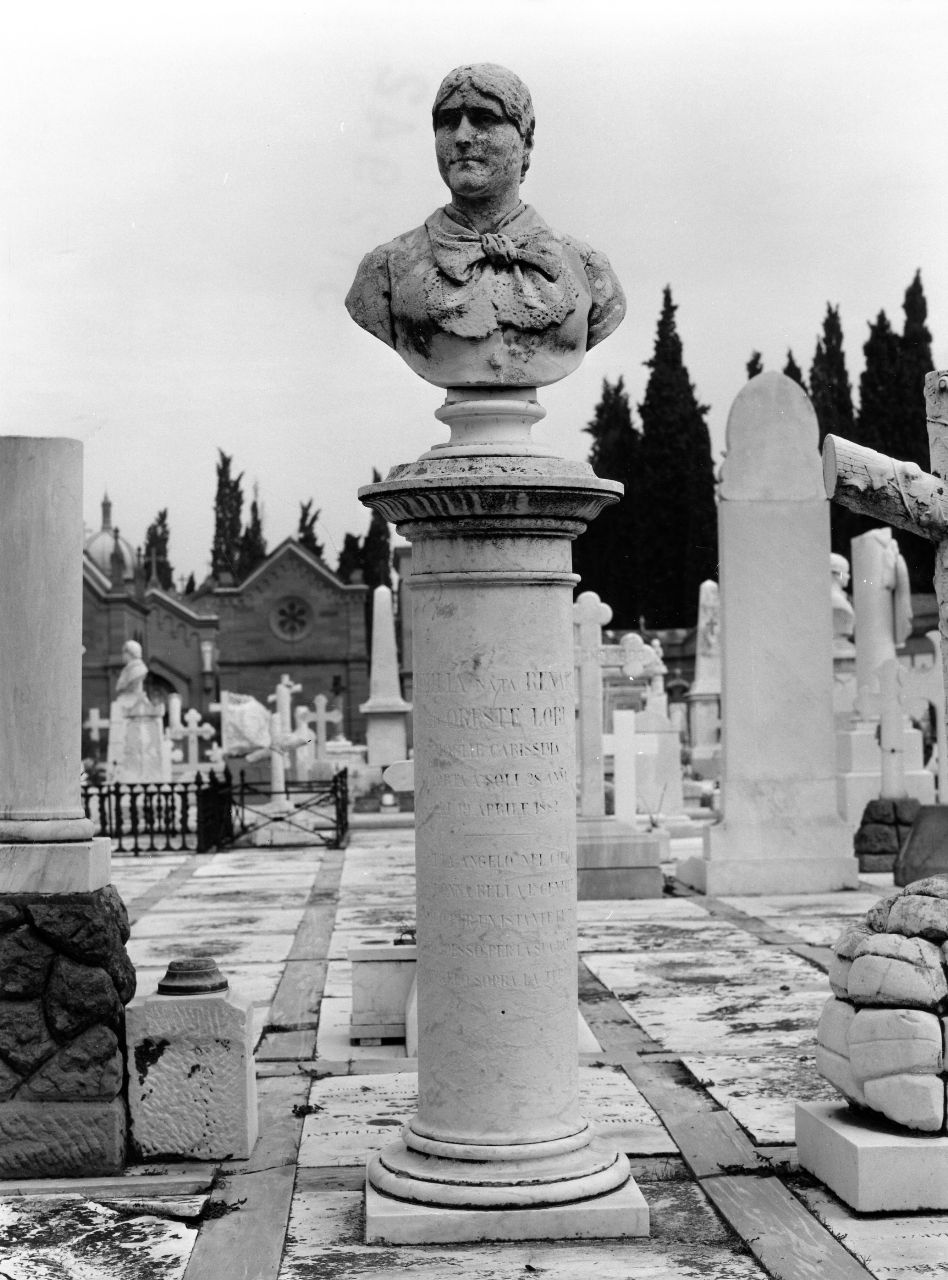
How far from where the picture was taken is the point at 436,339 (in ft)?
17.8

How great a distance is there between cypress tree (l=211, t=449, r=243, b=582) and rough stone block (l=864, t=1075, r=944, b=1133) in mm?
82020

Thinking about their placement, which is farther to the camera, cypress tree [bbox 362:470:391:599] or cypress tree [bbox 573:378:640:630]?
cypress tree [bbox 362:470:391:599]

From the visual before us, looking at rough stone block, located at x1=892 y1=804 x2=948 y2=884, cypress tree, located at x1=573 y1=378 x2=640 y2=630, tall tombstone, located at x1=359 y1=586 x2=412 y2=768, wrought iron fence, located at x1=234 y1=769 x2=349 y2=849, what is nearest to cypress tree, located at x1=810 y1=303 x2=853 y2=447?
cypress tree, located at x1=573 y1=378 x2=640 y2=630

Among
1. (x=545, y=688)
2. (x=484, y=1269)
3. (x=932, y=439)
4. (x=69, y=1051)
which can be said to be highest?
(x=932, y=439)

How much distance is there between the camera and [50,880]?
611cm

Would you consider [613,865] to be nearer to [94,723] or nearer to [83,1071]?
[83,1071]

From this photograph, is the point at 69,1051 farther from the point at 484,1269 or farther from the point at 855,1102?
the point at 855,1102

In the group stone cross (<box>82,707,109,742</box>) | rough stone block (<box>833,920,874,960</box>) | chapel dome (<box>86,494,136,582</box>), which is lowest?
rough stone block (<box>833,920,874,960</box>)

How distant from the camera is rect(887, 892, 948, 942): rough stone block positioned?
5.54 m

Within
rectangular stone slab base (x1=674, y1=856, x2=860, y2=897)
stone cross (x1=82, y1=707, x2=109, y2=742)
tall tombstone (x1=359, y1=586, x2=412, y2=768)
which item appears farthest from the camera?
stone cross (x1=82, y1=707, x2=109, y2=742)

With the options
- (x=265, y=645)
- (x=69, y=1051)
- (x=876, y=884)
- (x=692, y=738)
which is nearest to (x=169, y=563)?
(x=265, y=645)

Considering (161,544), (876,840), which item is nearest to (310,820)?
(876,840)

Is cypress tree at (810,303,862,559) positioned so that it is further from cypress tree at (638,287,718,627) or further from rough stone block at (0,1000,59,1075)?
rough stone block at (0,1000,59,1075)

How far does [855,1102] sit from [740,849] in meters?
8.91
